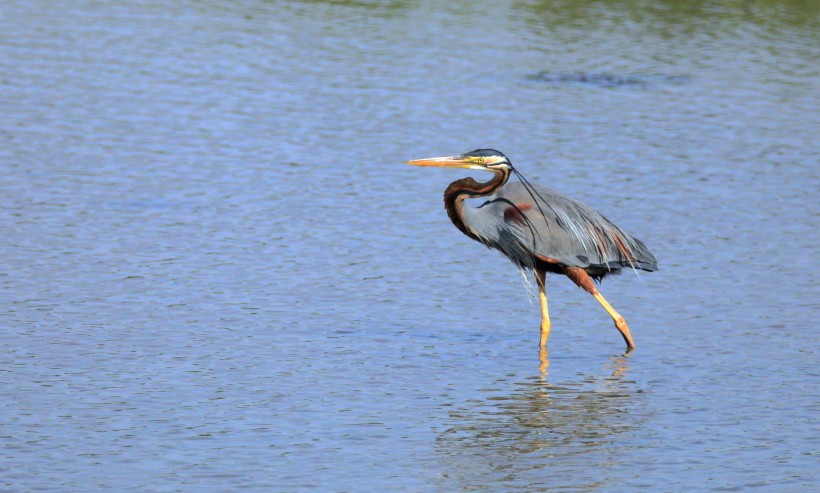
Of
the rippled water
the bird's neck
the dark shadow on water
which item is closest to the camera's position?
the rippled water

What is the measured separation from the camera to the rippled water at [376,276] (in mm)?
8391

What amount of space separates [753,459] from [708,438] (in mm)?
412

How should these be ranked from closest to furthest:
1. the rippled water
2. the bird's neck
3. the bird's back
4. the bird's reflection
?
the bird's reflection → the rippled water → the bird's neck → the bird's back

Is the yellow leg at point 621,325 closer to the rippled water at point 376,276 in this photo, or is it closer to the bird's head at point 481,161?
the rippled water at point 376,276

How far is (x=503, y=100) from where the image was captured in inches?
802

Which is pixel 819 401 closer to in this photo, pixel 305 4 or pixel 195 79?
pixel 195 79

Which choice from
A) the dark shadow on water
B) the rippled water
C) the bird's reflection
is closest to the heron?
the rippled water

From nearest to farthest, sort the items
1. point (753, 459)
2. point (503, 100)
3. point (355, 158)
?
point (753, 459) → point (355, 158) → point (503, 100)

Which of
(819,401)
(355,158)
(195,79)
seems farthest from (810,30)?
(819,401)

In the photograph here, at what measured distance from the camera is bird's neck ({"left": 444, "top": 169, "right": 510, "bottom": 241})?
10539 mm

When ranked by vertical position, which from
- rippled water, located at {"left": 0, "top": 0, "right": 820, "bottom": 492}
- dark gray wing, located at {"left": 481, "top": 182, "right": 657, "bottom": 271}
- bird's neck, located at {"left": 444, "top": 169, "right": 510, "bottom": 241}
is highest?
bird's neck, located at {"left": 444, "top": 169, "right": 510, "bottom": 241}

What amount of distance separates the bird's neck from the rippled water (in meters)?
0.78

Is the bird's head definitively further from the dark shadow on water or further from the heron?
the dark shadow on water

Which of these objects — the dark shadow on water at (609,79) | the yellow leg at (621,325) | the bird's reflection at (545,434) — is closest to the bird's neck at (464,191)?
the yellow leg at (621,325)
